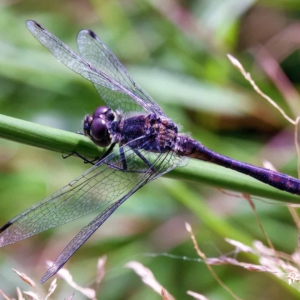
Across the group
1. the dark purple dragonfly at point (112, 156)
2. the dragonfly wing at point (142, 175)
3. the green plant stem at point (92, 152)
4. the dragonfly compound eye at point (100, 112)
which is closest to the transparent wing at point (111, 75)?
the dark purple dragonfly at point (112, 156)

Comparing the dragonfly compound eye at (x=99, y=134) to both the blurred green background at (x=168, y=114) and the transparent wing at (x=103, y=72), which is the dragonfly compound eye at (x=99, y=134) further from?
the blurred green background at (x=168, y=114)

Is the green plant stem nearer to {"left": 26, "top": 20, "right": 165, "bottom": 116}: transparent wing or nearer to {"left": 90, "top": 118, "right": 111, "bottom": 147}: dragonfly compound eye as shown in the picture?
{"left": 90, "top": 118, "right": 111, "bottom": 147}: dragonfly compound eye

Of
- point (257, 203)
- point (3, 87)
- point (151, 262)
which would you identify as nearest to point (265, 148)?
point (257, 203)

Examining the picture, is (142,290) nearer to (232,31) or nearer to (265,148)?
(265,148)

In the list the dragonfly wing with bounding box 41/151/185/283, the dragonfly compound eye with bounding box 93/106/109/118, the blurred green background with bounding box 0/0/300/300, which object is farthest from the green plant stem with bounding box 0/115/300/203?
the blurred green background with bounding box 0/0/300/300

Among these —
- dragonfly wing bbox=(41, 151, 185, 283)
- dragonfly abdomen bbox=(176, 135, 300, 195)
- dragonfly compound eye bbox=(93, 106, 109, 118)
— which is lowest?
dragonfly abdomen bbox=(176, 135, 300, 195)

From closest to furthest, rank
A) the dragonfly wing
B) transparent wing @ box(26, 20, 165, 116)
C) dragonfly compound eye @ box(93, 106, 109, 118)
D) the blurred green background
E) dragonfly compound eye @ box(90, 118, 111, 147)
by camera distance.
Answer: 1. the dragonfly wing
2. dragonfly compound eye @ box(90, 118, 111, 147)
3. dragonfly compound eye @ box(93, 106, 109, 118)
4. transparent wing @ box(26, 20, 165, 116)
5. the blurred green background

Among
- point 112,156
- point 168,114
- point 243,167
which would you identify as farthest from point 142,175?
point 168,114
